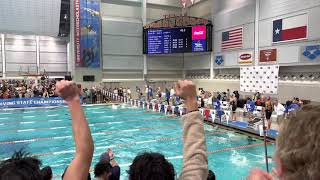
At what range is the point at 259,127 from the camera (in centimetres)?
1073

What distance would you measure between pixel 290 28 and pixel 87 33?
14.7 metres

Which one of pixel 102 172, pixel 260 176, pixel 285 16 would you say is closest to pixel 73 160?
pixel 260 176

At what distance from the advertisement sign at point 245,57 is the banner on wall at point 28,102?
11.7 m

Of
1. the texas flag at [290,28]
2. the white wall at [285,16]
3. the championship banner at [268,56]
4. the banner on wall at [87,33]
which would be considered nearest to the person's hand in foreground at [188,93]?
the white wall at [285,16]

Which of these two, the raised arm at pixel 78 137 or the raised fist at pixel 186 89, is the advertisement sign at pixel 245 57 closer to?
the raised fist at pixel 186 89

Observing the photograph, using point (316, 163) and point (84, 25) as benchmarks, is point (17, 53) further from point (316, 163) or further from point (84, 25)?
point (316, 163)

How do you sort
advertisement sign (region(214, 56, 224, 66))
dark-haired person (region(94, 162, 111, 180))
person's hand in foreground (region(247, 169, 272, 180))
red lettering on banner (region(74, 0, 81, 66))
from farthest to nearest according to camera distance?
red lettering on banner (region(74, 0, 81, 66)), advertisement sign (region(214, 56, 224, 66)), dark-haired person (region(94, 162, 111, 180)), person's hand in foreground (region(247, 169, 272, 180))

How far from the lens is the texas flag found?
52.3 ft

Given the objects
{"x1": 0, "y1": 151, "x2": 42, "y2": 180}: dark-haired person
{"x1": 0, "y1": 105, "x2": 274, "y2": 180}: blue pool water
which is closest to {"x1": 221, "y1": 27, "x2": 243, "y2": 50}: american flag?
{"x1": 0, "y1": 105, "x2": 274, "y2": 180}: blue pool water

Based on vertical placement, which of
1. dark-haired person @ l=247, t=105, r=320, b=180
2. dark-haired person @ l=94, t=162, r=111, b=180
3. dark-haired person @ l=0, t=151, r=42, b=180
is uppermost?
dark-haired person @ l=247, t=105, r=320, b=180

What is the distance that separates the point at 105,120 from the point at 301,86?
10335mm

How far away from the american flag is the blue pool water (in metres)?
8.50

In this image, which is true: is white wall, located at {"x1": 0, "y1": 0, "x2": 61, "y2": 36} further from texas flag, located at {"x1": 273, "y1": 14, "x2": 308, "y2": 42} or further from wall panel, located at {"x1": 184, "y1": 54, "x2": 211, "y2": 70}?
texas flag, located at {"x1": 273, "y1": 14, "x2": 308, "y2": 42}

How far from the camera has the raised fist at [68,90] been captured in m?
1.34
